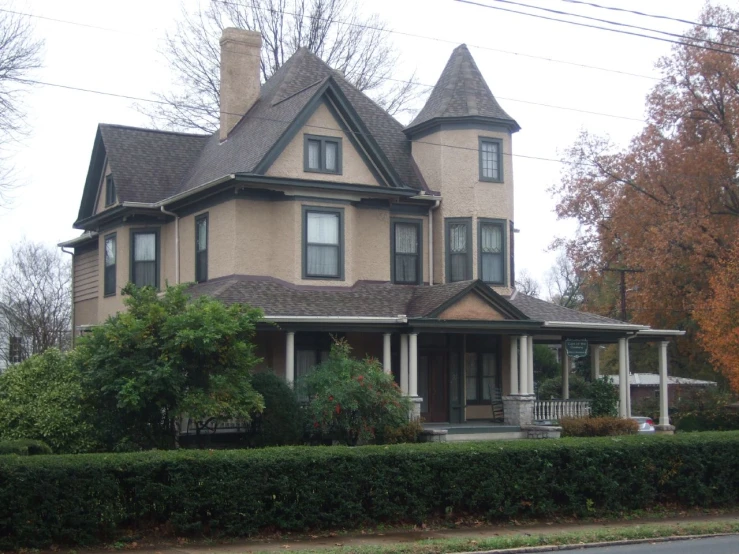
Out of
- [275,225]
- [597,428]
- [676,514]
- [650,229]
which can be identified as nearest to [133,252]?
[275,225]

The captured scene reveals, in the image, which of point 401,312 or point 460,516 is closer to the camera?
point 460,516

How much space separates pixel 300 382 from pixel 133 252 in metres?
8.41

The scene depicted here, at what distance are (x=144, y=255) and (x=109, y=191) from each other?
2.37m

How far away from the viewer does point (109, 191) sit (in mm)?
29328

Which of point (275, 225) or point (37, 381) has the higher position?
Result: point (275, 225)

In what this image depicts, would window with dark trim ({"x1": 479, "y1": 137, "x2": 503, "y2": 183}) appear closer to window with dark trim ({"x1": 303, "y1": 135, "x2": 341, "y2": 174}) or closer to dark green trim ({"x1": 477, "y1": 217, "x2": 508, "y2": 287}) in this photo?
dark green trim ({"x1": 477, "y1": 217, "x2": 508, "y2": 287})

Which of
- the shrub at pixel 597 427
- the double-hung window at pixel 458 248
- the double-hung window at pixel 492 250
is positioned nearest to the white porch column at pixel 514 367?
the shrub at pixel 597 427

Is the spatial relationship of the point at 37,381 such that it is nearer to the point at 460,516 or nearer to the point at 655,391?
the point at 460,516

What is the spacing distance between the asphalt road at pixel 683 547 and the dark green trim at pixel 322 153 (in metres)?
13.5

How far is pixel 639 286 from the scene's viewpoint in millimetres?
40531

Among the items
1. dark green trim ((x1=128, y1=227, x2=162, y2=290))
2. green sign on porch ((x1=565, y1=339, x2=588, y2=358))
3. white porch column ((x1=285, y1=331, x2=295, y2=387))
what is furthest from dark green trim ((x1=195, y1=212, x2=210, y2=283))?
green sign on porch ((x1=565, y1=339, x2=588, y2=358))

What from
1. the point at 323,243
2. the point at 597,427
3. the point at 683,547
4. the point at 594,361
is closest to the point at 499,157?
the point at 323,243

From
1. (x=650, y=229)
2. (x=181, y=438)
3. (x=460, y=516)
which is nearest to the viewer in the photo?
(x=460, y=516)

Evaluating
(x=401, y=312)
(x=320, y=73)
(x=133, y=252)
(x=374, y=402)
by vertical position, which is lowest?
(x=374, y=402)
